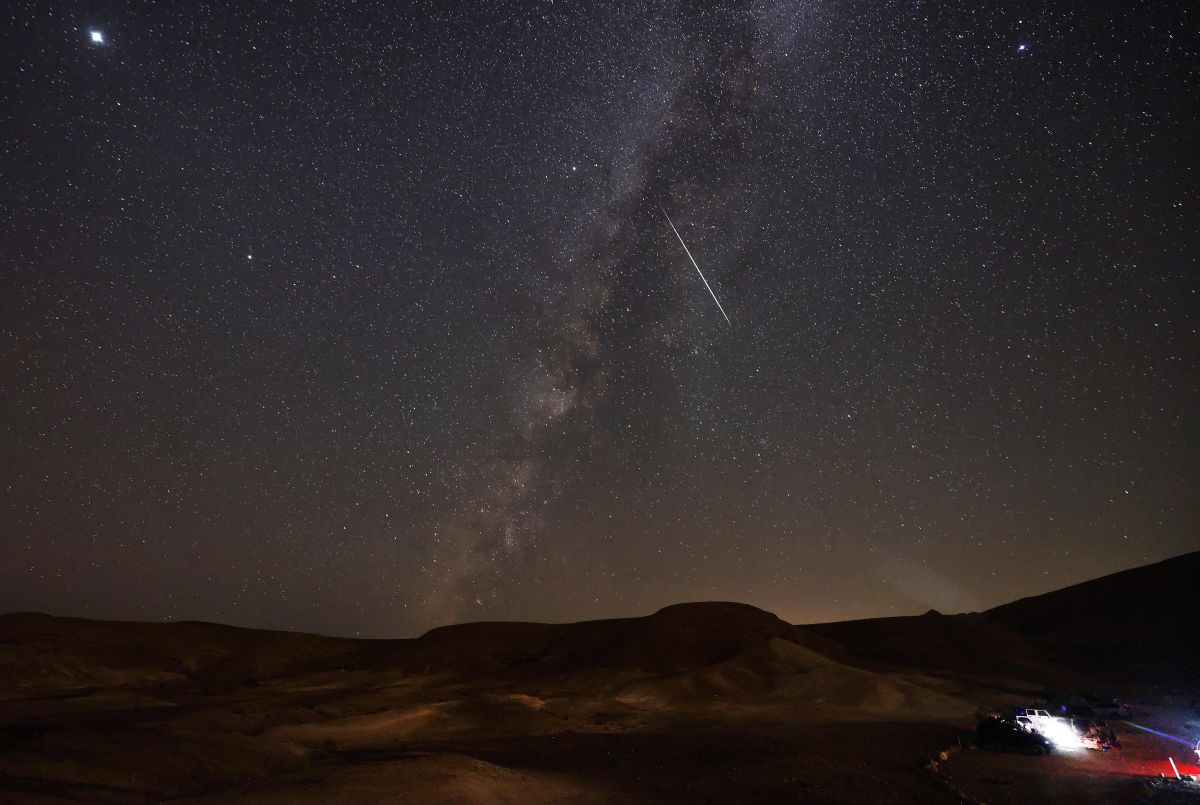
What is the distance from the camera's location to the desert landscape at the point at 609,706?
54.7 ft

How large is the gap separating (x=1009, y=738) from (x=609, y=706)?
71.2 ft

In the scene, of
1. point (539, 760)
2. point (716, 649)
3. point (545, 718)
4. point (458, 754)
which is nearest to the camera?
point (458, 754)

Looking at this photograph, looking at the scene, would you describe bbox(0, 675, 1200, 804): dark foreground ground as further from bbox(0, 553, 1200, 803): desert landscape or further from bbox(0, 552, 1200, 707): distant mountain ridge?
bbox(0, 552, 1200, 707): distant mountain ridge

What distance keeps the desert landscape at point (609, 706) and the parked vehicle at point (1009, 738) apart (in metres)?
0.61

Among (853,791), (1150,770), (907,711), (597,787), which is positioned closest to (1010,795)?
(853,791)

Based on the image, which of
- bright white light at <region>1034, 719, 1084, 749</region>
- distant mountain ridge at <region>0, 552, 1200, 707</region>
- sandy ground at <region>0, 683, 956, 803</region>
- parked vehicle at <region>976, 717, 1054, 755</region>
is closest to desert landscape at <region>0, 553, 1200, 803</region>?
sandy ground at <region>0, 683, 956, 803</region>

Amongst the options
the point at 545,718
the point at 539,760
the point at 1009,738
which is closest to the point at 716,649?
the point at 545,718

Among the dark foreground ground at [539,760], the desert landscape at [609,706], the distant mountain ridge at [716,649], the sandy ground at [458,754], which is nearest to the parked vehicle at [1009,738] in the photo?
the dark foreground ground at [539,760]

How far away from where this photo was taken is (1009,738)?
22.3m

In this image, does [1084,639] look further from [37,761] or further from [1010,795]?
[37,761]

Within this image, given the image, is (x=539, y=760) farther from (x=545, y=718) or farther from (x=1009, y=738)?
(x=1009, y=738)

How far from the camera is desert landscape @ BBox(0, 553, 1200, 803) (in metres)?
16.7

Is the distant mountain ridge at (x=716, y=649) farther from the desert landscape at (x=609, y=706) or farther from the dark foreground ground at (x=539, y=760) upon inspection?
the dark foreground ground at (x=539, y=760)

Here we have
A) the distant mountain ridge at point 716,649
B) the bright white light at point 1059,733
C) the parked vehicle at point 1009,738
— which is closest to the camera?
the parked vehicle at point 1009,738
